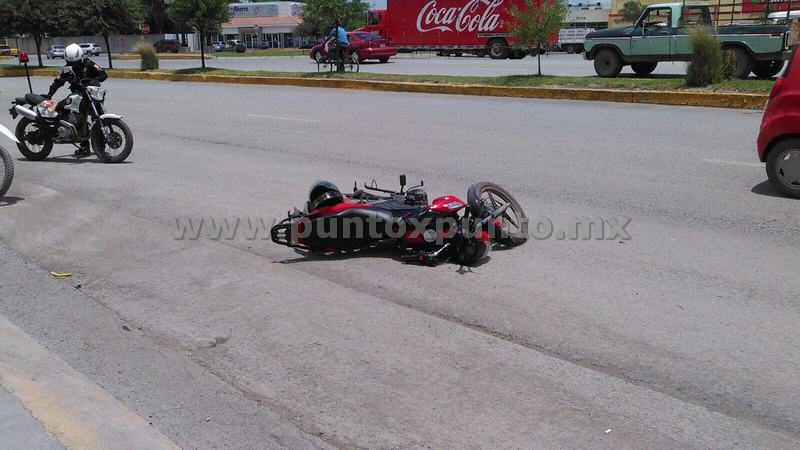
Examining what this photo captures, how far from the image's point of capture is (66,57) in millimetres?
10883

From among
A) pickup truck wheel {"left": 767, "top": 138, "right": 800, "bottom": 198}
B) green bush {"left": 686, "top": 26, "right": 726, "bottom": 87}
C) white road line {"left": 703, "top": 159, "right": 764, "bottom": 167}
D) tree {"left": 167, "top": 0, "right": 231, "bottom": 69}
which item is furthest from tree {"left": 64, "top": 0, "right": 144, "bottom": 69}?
pickup truck wheel {"left": 767, "top": 138, "right": 800, "bottom": 198}

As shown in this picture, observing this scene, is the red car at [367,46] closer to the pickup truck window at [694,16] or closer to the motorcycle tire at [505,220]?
the pickup truck window at [694,16]

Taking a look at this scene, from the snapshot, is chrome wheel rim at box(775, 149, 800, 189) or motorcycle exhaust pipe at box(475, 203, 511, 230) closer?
motorcycle exhaust pipe at box(475, 203, 511, 230)

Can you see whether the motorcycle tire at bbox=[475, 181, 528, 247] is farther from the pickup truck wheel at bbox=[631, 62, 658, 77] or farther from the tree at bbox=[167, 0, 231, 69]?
the tree at bbox=[167, 0, 231, 69]

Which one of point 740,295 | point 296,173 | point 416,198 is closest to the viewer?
point 740,295

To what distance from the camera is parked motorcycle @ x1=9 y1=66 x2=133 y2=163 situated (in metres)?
11.0

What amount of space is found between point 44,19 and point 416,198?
3841 centimetres

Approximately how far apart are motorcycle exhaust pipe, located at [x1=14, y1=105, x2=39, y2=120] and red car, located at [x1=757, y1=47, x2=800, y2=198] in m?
9.60

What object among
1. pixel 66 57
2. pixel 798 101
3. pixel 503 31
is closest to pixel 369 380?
pixel 798 101

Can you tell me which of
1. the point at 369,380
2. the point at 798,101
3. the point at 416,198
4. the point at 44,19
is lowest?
the point at 369,380

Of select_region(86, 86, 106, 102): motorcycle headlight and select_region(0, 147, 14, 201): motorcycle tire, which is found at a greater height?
select_region(86, 86, 106, 102): motorcycle headlight

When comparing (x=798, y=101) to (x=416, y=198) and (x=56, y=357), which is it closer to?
(x=416, y=198)

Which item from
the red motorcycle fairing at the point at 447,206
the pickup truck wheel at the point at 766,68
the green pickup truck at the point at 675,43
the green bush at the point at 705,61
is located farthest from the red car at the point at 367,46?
the red motorcycle fairing at the point at 447,206

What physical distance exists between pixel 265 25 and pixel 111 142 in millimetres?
83522
